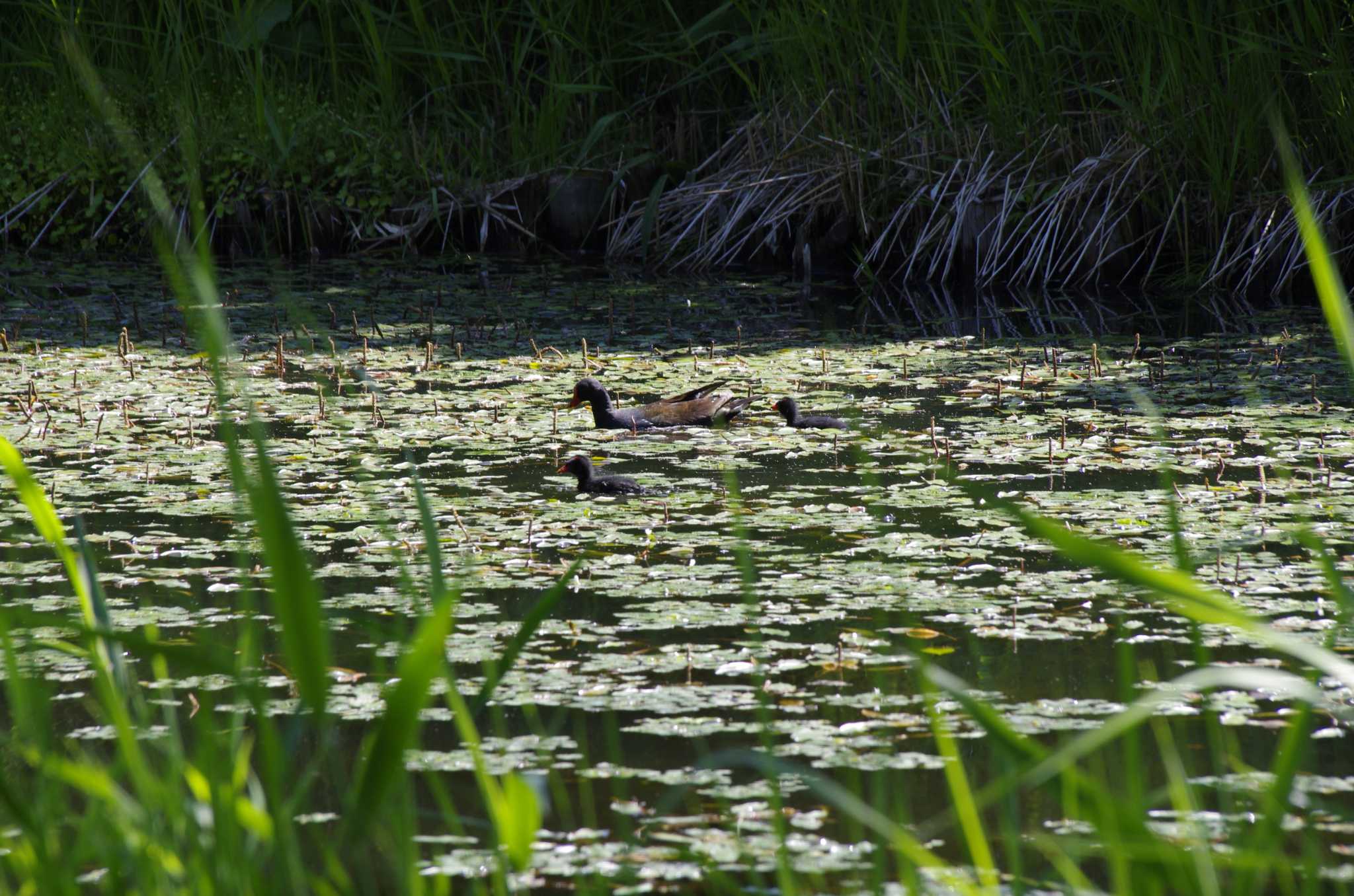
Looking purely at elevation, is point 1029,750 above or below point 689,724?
above

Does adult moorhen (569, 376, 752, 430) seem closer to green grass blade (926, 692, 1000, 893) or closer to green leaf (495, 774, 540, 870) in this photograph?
green grass blade (926, 692, 1000, 893)

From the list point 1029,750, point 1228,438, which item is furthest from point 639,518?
point 1029,750

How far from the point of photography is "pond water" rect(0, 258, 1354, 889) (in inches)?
112

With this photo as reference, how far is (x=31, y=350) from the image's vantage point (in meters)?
7.45

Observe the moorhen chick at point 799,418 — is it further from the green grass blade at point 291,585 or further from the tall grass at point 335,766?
the green grass blade at point 291,585

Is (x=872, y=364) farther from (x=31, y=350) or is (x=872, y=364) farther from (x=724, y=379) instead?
(x=31, y=350)

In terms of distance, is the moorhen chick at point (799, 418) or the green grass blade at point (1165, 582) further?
the moorhen chick at point (799, 418)

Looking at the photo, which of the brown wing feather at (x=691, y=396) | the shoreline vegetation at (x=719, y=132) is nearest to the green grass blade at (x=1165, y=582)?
the brown wing feather at (x=691, y=396)

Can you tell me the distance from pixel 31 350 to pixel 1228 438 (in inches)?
197

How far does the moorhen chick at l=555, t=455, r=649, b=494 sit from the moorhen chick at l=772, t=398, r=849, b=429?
101cm

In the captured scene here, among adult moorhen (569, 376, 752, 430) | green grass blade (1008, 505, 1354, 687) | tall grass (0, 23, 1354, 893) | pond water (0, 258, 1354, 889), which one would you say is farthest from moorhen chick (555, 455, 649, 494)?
green grass blade (1008, 505, 1354, 687)

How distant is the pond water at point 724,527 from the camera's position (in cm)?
286

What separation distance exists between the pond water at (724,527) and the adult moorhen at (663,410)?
10 cm

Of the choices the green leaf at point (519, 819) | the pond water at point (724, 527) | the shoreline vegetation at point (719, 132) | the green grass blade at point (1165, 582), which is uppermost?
the shoreline vegetation at point (719, 132)
